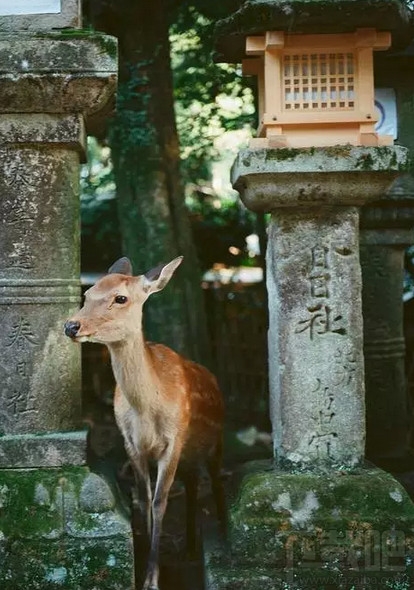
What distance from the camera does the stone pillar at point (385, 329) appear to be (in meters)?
6.94

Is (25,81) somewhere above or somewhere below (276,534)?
above

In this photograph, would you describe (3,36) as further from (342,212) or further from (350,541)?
(350,541)

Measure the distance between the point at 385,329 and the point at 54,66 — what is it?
12.4 feet

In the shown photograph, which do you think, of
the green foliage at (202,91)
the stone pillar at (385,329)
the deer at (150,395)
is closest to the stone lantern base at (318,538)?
the deer at (150,395)

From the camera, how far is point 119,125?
8148 millimetres

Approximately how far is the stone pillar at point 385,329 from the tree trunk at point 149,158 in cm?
205

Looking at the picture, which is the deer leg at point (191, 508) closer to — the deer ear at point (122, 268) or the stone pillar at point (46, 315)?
the stone pillar at point (46, 315)

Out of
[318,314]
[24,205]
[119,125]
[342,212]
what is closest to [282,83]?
[342,212]

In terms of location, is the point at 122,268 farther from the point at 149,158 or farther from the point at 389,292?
the point at 149,158

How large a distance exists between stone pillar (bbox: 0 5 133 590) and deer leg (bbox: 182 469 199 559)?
1072 millimetres

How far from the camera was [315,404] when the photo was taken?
4.68m

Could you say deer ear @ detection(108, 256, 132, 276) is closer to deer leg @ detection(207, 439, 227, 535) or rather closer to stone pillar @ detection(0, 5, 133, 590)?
stone pillar @ detection(0, 5, 133, 590)

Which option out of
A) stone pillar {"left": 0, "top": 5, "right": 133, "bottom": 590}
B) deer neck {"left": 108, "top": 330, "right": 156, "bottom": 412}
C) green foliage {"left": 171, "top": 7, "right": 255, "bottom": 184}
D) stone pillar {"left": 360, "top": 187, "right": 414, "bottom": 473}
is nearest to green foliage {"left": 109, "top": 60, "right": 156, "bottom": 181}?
green foliage {"left": 171, "top": 7, "right": 255, "bottom": 184}

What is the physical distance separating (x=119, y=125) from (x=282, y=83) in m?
3.76
